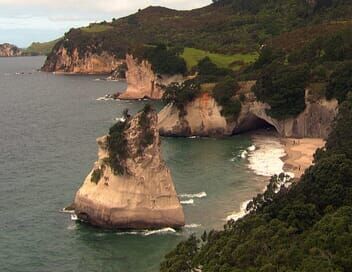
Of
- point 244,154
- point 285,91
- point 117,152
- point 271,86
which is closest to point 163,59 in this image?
point 271,86

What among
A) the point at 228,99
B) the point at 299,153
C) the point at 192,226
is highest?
the point at 228,99

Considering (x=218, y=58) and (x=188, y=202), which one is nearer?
(x=188, y=202)

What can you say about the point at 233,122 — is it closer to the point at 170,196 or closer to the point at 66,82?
the point at 170,196

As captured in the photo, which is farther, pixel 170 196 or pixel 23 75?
pixel 23 75

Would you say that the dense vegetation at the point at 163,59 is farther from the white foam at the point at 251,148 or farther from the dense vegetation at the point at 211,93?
the white foam at the point at 251,148

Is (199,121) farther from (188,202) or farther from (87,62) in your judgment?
(87,62)

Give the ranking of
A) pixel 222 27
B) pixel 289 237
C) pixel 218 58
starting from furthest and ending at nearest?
pixel 222 27, pixel 218 58, pixel 289 237

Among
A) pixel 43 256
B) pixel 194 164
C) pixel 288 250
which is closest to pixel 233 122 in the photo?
pixel 194 164
